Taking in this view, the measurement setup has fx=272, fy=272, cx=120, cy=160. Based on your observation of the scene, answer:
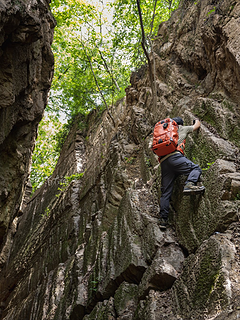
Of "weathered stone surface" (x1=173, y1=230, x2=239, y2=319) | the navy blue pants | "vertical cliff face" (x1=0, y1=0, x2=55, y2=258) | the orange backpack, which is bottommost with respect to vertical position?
"weathered stone surface" (x1=173, y1=230, x2=239, y2=319)

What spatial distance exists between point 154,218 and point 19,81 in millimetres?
4997

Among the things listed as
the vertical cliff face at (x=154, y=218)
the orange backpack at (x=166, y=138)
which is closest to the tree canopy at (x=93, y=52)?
the vertical cliff face at (x=154, y=218)

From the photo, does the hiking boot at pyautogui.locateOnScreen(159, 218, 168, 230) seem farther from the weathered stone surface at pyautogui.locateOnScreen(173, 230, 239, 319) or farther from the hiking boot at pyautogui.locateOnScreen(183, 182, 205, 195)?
the weathered stone surface at pyautogui.locateOnScreen(173, 230, 239, 319)

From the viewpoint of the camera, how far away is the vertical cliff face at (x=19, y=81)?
5820 mm

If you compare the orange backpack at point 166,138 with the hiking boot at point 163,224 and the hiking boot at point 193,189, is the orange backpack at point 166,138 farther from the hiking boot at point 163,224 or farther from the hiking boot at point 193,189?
the hiking boot at point 163,224

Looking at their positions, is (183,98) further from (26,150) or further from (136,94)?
(26,150)

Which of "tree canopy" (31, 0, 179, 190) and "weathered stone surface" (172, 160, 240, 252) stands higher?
"tree canopy" (31, 0, 179, 190)

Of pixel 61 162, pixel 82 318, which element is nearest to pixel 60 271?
pixel 82 318

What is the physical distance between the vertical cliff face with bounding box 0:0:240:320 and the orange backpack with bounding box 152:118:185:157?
0.79 meters

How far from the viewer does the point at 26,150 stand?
30.0 ft

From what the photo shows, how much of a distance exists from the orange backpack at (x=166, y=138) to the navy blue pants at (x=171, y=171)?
19cm

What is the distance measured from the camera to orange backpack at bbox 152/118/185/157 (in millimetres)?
6285

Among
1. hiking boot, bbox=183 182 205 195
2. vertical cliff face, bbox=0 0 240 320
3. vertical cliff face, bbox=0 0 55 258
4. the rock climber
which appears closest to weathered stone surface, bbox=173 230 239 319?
vertical cliff face, bbox=0 0 240 320

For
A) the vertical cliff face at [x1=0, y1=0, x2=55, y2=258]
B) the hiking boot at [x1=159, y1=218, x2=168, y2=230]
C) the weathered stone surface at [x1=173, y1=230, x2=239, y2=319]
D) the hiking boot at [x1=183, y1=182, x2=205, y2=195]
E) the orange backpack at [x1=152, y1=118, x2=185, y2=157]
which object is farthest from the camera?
the hiking boot at [x1=159, y1=218, x2=168, y2=230]
